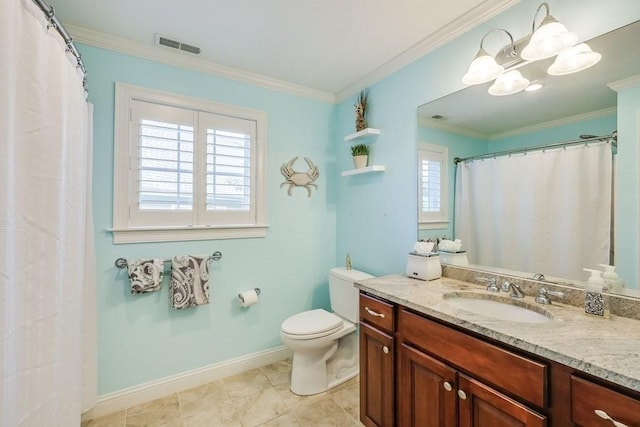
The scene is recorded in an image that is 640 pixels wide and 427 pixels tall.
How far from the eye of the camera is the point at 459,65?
1.75 meters

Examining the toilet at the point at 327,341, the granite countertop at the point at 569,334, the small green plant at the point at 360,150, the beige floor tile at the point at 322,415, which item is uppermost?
the small green plant at the point at 360,150

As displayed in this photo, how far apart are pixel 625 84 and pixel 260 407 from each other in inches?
103

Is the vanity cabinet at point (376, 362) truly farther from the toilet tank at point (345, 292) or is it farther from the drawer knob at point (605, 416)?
the drawer knob at point (605, 416)

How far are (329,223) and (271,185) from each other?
706 mm

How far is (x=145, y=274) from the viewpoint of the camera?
191cm

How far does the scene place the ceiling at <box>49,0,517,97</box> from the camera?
157 cm

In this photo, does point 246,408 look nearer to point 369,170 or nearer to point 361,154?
point 369,170

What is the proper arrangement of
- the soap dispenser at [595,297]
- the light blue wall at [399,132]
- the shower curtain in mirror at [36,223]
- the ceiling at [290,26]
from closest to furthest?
1. the shower curtain in mirror at [36,223]
2. the soap dispenser at [595,297]
3. the light blue wall at [399,132]
4. the ceiling at [290,26]

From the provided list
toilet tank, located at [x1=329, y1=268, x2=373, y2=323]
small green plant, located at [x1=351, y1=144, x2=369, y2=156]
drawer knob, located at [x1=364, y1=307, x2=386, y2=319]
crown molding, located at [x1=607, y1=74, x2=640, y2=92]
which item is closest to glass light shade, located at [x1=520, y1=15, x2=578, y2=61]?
crown molding, located at [x1=607, y1=74, x2=640, y2=92]

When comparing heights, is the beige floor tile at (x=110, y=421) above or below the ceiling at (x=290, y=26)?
below

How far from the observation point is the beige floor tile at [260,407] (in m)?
1.81

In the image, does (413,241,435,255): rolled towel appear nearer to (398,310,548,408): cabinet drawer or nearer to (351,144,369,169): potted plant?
(398,310,548,408): cabinet drawer

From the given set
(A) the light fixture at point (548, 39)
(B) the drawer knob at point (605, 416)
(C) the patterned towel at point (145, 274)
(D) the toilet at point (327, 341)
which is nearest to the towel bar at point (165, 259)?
(C) the patterned towel at point (145, 274)

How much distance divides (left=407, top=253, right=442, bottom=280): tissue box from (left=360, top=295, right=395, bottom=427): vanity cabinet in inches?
14.5
